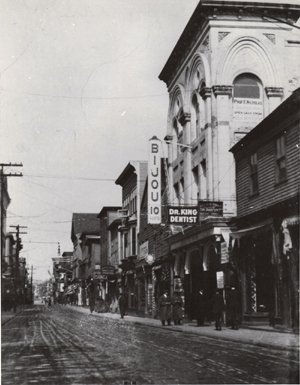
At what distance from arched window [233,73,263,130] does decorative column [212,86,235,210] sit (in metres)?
0.44

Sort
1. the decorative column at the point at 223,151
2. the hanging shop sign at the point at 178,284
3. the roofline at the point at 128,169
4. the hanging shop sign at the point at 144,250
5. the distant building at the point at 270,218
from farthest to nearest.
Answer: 1. the roofline at the point at 128,169
2. the hanging shop sign at the point at 144,250
3. the hanging shop sign at the point at 178,284
4. the decorative column at the point at 223,151
5. the distant building at the point at 270,218

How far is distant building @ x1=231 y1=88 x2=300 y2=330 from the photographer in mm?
19312

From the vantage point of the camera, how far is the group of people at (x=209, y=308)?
22.2m

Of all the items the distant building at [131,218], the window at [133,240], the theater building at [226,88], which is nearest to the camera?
the theater building at [226,88]

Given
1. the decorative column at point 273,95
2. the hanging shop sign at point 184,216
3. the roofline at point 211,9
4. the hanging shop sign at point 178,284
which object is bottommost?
the hanging shop sign at point 178,284

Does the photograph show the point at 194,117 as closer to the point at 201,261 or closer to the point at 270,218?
the point at 201,261

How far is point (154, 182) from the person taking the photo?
3014cm

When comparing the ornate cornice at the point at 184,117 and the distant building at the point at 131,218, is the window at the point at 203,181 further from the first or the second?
the distant building at the point at 131,218

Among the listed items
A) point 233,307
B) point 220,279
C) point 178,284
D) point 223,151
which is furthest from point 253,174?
point 178,284

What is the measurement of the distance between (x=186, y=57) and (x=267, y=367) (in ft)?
74.0

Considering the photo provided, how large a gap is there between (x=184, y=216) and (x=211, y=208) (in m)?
1.19

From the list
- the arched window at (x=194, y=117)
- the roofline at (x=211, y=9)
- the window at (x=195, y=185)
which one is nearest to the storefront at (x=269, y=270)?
the window at (x=195, y=185)

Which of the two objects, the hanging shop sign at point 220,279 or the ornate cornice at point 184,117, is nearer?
the hanging shop sign at point 220,279

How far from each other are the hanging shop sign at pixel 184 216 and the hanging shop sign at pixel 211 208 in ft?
0.93
